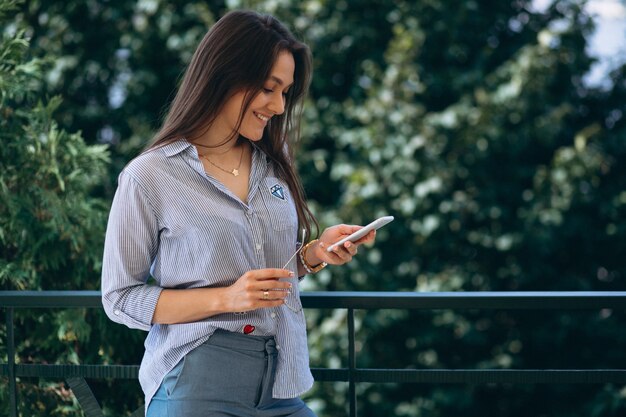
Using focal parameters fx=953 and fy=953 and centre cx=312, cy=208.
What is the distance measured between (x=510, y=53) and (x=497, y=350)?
5.09ft

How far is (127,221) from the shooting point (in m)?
1.57

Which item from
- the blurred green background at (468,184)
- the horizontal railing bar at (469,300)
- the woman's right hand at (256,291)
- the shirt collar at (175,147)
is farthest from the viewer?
the blurred green background at (468,184)

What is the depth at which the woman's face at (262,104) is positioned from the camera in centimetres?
166

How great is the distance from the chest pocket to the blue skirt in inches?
8.0

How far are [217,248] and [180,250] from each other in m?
0.06

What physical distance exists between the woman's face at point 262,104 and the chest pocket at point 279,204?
0.30 feet

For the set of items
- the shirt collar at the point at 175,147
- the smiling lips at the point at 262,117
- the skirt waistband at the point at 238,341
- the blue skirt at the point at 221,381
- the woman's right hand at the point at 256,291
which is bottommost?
the blue skirt at the point at 221,381

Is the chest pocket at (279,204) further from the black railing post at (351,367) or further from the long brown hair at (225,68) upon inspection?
the black railing post at (351,367)

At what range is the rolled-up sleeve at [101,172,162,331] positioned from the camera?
61.6 inches

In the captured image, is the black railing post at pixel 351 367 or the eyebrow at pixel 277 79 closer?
the eyebrow at pixel 277 79

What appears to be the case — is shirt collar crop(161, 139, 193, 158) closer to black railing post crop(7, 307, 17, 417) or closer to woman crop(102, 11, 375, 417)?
woman crop(102, 11, 375, 417)

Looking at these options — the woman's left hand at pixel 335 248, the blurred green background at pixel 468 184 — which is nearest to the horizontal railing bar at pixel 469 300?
the woman's left hand at pixel 335 248

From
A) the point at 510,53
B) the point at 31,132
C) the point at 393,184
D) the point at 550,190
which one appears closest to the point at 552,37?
the point at 510,53

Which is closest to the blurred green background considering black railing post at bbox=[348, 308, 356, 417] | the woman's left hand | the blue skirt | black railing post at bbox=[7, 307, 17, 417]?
black railing post at bbox=[7, 307, 17, 417]
